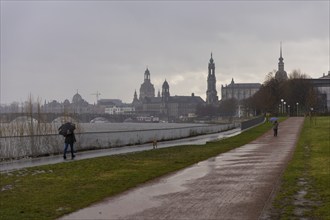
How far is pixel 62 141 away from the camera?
25.2m

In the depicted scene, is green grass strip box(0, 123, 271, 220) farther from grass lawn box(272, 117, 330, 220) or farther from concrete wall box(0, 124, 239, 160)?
concrete wall box(0, 124, 239, 160)

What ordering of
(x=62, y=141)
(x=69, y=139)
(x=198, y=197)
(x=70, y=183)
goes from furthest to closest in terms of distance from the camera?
(x=62, y=141) → (x=69, y=139) → (x=70, y=183) → (x=198, y=197)

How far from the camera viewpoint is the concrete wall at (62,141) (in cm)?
2206

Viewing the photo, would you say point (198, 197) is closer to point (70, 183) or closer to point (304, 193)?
point (304, 193)

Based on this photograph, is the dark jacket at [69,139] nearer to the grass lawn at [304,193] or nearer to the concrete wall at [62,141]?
the concrete wall at [62,141]

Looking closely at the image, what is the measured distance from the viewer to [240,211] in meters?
9.02

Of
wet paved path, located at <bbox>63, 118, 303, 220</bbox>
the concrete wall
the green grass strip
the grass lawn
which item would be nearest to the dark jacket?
the concrete wall

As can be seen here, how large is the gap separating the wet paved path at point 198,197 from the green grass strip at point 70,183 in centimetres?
60

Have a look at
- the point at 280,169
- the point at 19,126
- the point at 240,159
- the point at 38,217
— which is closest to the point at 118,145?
the point at 19,126

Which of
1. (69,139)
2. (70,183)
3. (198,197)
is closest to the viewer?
(198,197)

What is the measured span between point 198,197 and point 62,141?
52.2 feet

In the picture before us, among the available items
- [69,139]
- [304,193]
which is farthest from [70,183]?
[69,139]

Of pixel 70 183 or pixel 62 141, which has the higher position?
pixel 62 141

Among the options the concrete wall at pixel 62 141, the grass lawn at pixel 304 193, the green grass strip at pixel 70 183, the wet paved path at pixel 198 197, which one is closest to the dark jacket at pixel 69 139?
the concrete wall at pixel 62 141
